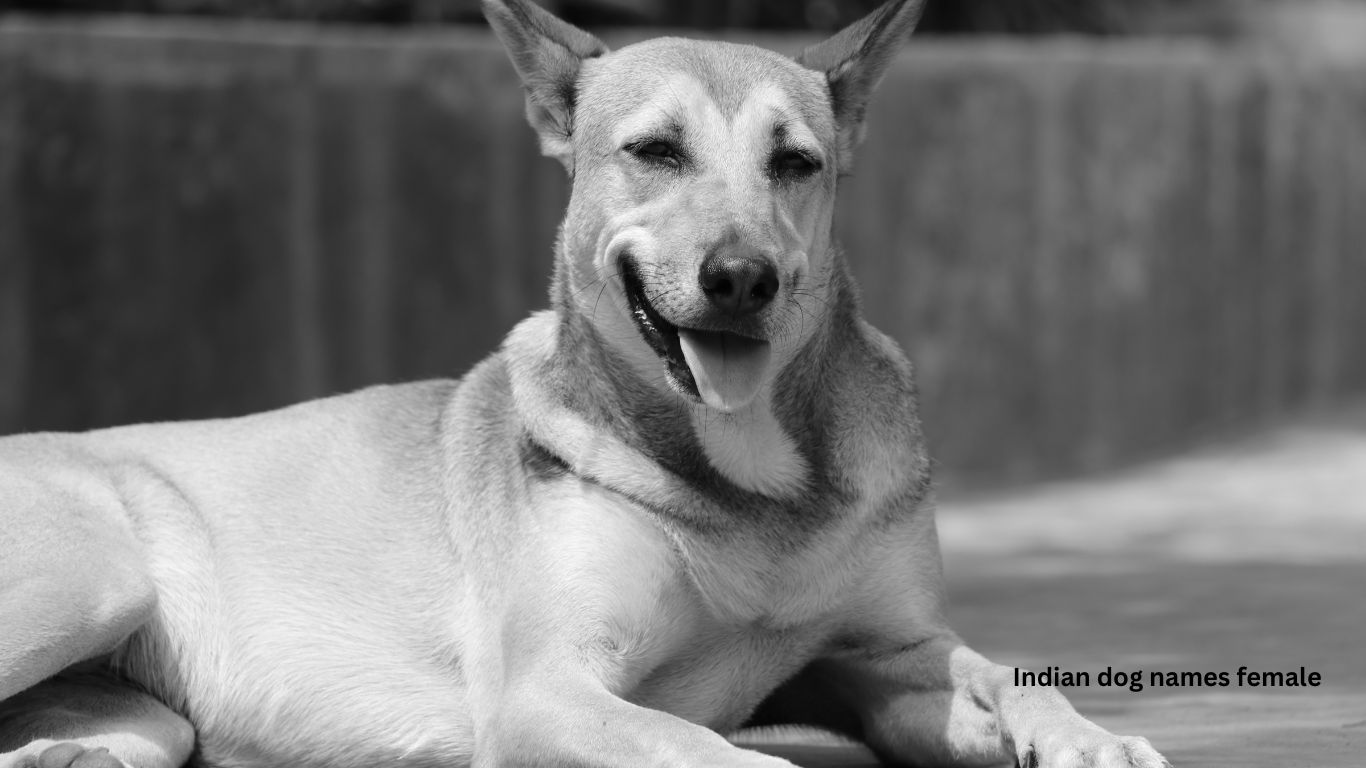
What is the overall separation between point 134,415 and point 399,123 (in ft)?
6.39

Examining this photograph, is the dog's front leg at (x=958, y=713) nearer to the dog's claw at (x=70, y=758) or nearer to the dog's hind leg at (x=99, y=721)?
the dog's hind leg at (x=99, y=721)

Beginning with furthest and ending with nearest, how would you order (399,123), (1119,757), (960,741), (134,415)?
(399,123)
(134,415)
(960,741)
(1119,757)

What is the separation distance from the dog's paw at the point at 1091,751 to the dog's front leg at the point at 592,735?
21.6 inches

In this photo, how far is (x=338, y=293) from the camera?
9797 mm

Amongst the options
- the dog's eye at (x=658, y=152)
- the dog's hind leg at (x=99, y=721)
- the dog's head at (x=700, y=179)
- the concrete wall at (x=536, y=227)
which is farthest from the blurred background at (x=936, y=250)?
the dog's hind leg at (x=99, y=721)

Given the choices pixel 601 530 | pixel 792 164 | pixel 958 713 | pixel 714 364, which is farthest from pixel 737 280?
pixel 958 713

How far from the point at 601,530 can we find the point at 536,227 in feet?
18.9

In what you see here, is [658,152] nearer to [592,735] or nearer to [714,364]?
[714,364]

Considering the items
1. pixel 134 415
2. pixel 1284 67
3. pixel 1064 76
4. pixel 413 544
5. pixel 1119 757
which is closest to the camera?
pixel 1119 757

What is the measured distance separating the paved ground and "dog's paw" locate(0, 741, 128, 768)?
1.69 m

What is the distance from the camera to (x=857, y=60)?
5008 mm

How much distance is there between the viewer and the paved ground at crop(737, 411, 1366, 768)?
16.3 ft

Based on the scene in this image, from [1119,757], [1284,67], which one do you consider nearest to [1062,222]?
[1284,67]

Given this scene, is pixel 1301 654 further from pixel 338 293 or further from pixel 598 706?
pixel 338 293
